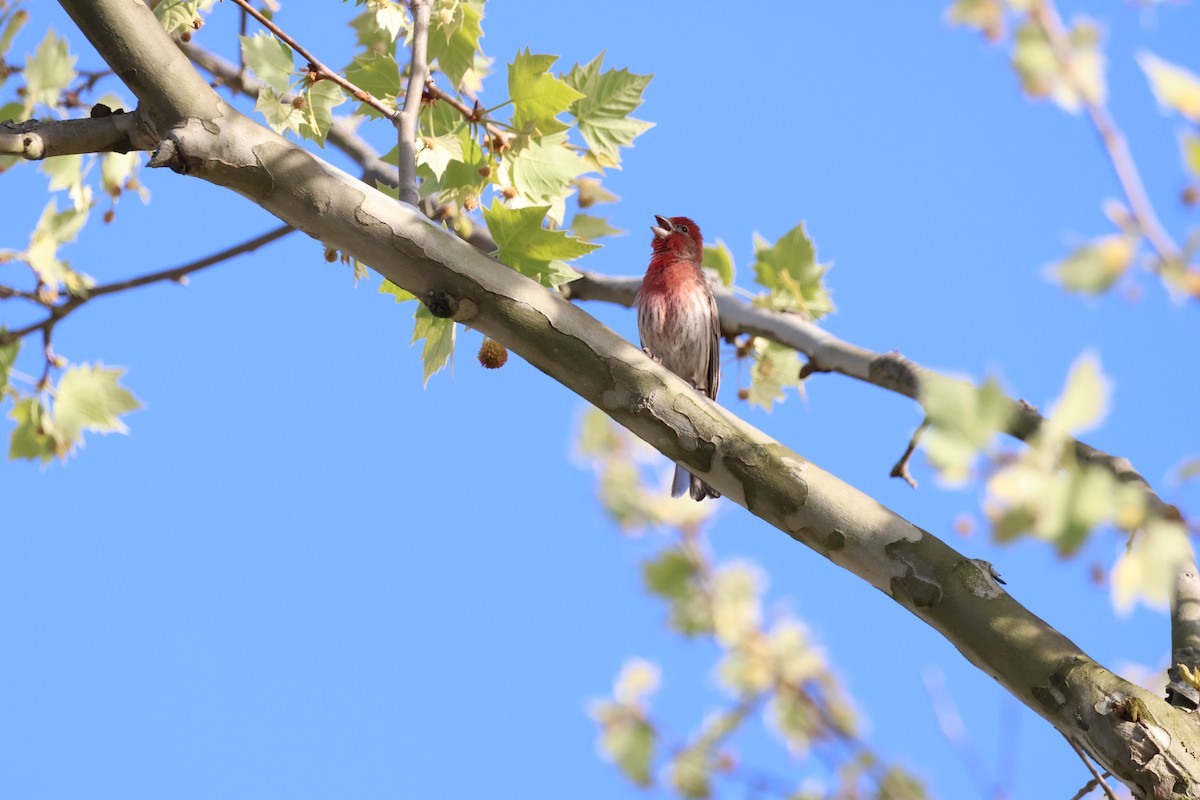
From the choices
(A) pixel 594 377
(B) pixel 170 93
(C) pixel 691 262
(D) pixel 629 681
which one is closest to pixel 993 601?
(A) pixel 594 377

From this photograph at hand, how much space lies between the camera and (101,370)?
5.09 meters

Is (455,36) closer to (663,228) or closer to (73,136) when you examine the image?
(73,136)

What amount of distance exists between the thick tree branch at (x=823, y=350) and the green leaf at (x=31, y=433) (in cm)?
274

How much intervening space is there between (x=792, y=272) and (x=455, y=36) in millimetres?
2500

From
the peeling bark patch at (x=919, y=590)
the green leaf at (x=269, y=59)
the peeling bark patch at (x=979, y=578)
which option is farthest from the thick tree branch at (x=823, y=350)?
the green leaf at (x=269, y=59)

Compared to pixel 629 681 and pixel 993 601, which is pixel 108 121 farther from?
pixel 629 681

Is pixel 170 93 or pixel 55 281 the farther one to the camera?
pixel 55 281

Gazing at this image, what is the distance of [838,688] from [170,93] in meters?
4.88

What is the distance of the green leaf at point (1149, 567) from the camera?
1.63 m

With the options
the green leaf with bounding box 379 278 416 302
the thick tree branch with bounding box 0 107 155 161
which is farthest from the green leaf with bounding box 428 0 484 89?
the thick tree branch with bounding box 0 107 155 161

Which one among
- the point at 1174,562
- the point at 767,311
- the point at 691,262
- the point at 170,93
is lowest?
the point at 1174,562

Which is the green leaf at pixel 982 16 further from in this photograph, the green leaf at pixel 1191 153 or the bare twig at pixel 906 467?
the bare twig at pixel 906 467

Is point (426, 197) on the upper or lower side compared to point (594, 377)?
upper

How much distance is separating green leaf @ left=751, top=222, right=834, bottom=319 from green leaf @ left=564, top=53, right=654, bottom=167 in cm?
181
